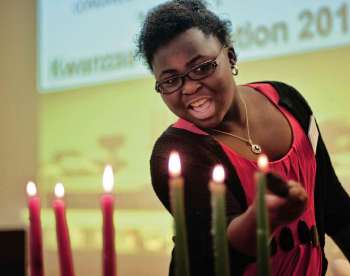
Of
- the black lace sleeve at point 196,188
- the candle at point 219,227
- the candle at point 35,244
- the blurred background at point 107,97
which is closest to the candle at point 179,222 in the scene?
the candle at point 219,227

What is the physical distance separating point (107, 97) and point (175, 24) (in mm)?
774

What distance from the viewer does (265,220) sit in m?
0.49

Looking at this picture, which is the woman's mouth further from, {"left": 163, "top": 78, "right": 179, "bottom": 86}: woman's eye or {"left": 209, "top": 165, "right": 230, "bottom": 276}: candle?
{"left": 209, "top": 165, "right": 230, "bottom": 276}: candle

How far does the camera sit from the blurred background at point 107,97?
4.94ft

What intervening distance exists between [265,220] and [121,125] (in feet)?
4.68

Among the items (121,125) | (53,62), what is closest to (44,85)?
(53,62)

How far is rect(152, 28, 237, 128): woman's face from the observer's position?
118 centimetres

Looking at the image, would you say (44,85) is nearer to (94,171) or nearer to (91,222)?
(94,171)

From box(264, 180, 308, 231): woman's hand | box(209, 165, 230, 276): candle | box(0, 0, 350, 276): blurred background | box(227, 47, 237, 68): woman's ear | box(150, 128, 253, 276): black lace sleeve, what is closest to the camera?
box(209, 165, 230, 276): candle

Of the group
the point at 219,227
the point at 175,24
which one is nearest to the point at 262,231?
the point at 219,227

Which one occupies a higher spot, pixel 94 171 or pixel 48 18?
pixel 48 18

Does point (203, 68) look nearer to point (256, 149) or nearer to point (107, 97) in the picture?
point (256, 149)

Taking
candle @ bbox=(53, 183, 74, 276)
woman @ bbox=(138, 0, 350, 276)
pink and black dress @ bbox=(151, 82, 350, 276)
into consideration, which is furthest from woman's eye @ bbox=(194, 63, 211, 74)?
candle @ bbox=(53, 183, 74, 276)

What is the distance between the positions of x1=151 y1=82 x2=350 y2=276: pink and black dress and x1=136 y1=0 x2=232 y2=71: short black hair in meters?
0.18
